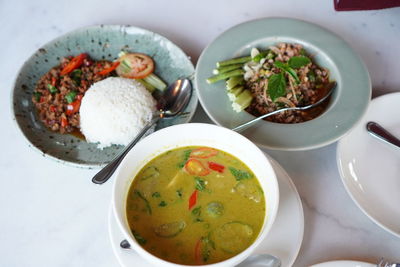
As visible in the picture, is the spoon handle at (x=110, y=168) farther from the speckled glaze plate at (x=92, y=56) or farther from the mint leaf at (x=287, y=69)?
the mint leaf at (x=287, y=69)

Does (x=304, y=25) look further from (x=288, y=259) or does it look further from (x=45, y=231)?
(x=45, y=231)

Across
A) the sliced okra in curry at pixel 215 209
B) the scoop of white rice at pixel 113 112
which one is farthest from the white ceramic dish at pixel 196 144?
the scoop of white rice at pixel 113 112

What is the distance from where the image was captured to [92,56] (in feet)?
6.35

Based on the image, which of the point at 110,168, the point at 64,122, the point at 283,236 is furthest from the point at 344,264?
the point at 64,122

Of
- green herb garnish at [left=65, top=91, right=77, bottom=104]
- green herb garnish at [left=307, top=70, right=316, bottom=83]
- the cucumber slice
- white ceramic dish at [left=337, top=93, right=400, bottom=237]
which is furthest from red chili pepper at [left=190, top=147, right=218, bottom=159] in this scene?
green herb garnish at [left=65, top=91, right=77, bottom=104]

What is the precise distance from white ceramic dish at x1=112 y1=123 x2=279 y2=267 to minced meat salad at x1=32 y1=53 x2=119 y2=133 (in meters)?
0.57

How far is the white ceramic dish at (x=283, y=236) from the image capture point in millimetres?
1252

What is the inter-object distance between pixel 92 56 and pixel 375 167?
1.28m

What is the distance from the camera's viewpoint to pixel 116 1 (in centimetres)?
220

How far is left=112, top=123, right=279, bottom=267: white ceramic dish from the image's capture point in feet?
3.95

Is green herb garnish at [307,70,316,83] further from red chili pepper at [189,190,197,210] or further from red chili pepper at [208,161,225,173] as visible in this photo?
red chili pepper at [189,190,197,210]

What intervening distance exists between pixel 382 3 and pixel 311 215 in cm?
111

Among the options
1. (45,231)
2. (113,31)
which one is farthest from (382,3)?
(45,231)

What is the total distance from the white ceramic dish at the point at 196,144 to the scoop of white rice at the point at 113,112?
40 centimetres
